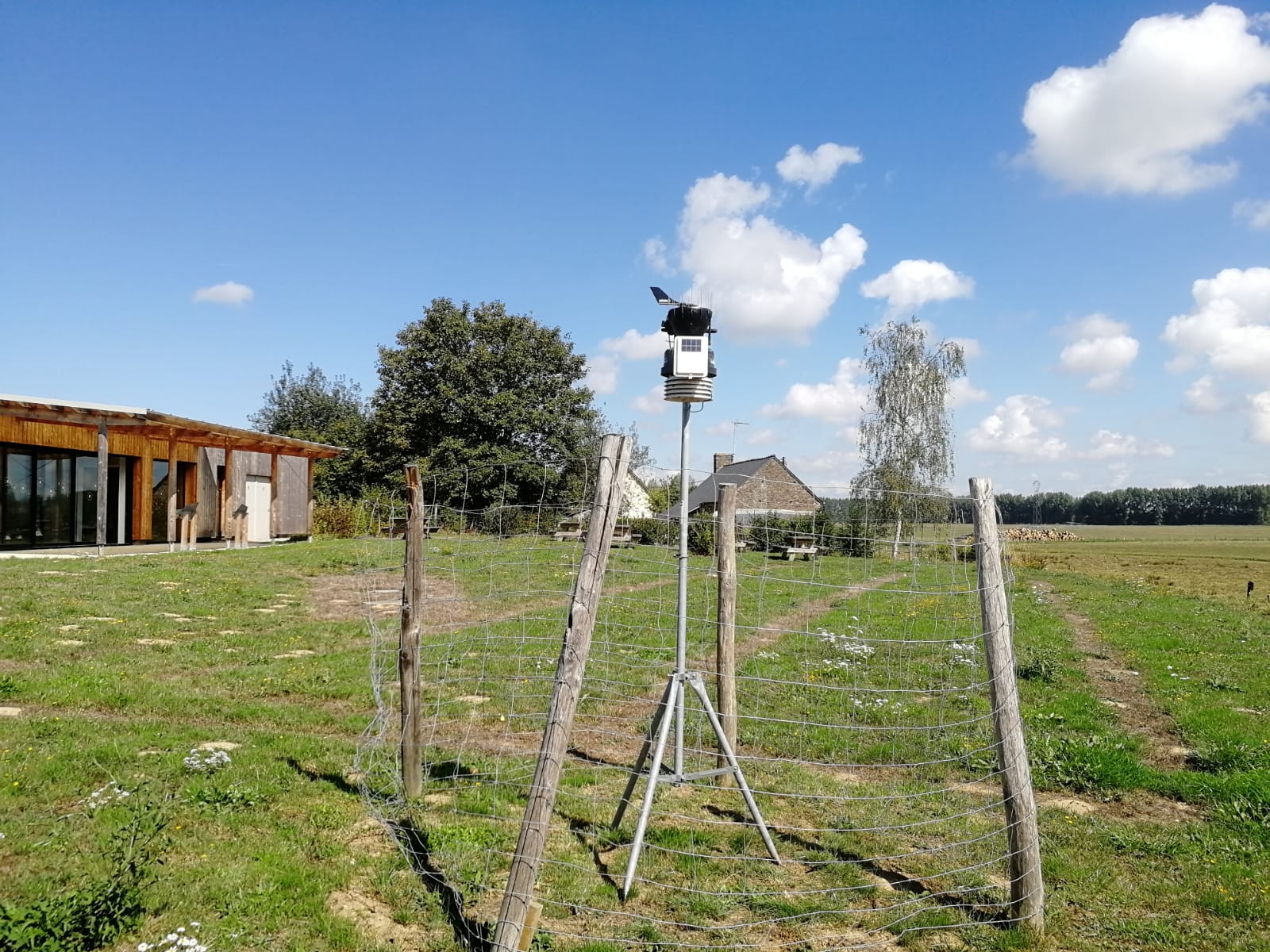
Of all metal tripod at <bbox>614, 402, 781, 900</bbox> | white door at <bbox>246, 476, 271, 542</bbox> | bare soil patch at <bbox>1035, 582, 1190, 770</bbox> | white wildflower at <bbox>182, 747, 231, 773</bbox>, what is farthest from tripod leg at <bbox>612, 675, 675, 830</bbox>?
white door at <bbox>246, 476, 271, 542</bbox>

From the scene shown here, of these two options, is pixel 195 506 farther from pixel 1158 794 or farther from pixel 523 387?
pixel 1158 794

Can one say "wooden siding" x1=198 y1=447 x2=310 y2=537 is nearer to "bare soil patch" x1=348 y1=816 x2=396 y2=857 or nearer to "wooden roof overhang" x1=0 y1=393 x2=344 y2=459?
"wooden roof overhang" x1=0 y1=393 x2=344 y2=459

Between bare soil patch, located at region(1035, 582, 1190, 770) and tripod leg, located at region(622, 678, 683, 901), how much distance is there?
481 cm

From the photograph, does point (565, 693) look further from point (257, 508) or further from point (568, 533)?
point (257, 508)

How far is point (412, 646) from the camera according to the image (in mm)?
5410

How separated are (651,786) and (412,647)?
2008 millimetres

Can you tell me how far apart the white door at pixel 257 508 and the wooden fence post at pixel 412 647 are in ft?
82.9

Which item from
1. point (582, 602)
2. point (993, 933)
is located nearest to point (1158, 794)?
point (993, 933)

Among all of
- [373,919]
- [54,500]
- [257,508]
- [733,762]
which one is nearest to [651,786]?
[733,762]

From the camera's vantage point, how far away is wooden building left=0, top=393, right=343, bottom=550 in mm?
19719

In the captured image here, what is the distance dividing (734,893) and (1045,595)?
18.4 m

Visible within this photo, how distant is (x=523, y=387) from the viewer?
134 ft

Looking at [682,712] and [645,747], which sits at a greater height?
[682,712]

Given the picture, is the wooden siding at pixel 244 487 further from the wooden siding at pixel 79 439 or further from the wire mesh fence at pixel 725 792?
the wire mesh fence at pixel 725 792
